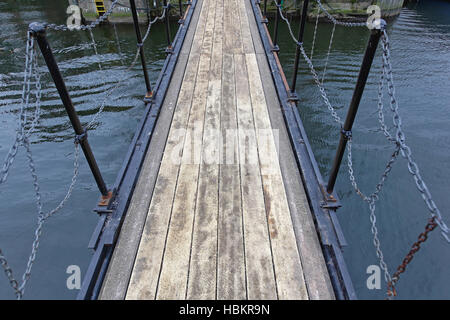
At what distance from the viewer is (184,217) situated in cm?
274

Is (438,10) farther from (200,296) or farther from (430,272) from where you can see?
(200,296)

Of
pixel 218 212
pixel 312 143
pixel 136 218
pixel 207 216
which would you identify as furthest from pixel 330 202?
pixel 312 143

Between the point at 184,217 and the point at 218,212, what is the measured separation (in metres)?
0.34

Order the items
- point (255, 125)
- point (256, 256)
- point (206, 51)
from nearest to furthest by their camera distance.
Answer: point (256, 256), point (255, 125), point (206, 51)

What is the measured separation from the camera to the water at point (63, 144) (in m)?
4.74

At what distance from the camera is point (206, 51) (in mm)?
5773

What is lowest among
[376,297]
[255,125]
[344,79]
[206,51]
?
[376,297]

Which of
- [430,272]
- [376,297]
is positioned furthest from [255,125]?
[430,272]

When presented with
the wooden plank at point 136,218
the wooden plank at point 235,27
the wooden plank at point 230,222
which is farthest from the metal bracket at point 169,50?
the wooden plank at point 230,222

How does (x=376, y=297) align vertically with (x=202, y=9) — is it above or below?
below

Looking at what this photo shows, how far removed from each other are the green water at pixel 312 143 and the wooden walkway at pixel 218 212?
2.54m

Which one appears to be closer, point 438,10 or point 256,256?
point 256,256
